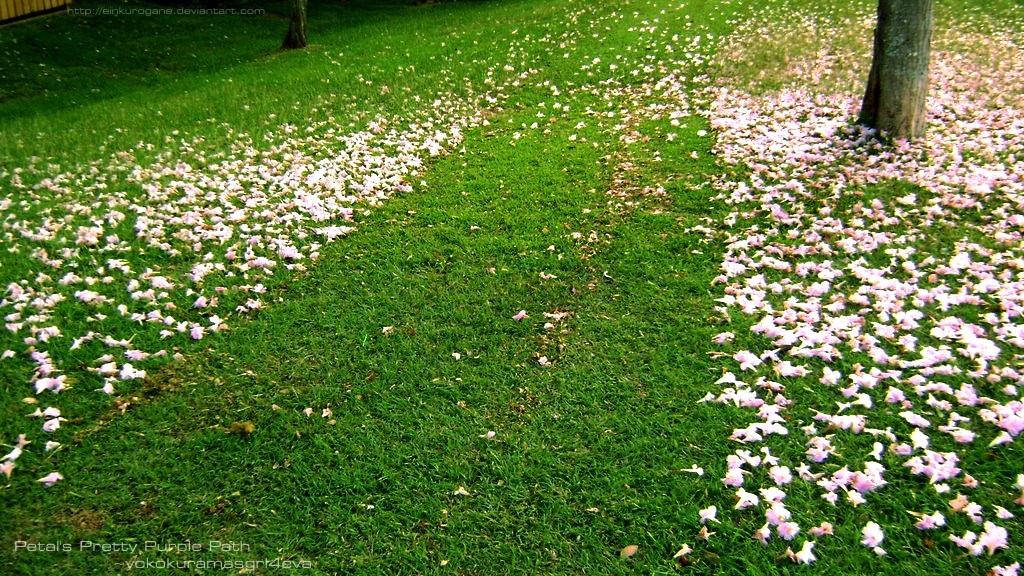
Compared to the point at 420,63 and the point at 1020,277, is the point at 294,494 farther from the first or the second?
the point at 420,63

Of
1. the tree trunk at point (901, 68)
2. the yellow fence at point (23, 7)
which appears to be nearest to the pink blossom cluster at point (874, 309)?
the tree trunk at point (901, 68)

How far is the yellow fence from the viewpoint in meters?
14.4

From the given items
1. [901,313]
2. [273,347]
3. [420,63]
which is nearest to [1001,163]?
[901,313]

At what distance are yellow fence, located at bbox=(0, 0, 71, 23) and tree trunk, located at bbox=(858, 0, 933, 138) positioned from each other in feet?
61.9

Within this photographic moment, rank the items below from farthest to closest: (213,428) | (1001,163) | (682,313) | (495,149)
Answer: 1. (495,149)
2. (1001,163)
3. (682,313)
4. (213,428)

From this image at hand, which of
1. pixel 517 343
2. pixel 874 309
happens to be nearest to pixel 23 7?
pixel 517 343

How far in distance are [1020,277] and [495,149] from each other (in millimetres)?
5241

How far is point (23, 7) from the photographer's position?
14.8m

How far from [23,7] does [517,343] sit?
18.2m

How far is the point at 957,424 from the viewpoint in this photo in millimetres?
3068

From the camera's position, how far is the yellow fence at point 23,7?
14.4 metres

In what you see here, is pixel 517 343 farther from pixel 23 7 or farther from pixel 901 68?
pixel 23 7

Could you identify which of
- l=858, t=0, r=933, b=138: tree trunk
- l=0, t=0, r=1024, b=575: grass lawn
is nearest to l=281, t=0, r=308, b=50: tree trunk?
l=0, t=0, r=1024, b=575: grass lawn

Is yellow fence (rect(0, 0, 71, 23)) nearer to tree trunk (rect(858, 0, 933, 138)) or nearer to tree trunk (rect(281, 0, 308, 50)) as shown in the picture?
tree trunk (rect(281, 0, 308, 50))
